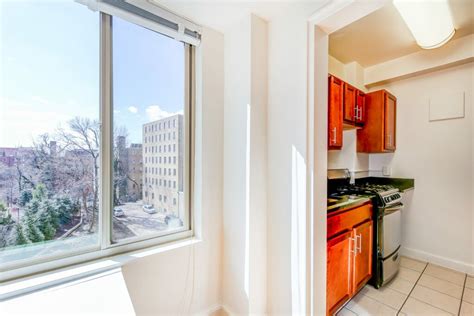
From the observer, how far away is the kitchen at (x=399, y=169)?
1.82m

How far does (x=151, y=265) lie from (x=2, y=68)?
1.39 m

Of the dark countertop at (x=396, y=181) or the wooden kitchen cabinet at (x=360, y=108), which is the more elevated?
the wooden kitchen cabinet at (x=360, y=108)

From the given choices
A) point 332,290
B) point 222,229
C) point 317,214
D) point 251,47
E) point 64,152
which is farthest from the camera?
point 222,229

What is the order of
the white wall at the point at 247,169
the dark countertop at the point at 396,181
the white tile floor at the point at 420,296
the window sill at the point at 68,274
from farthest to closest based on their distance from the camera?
the dark countertop at the point at 396,181
the white tile floor at the point at 420,296
the white wall at the point at 247,169
the window sill at the point at 68,274

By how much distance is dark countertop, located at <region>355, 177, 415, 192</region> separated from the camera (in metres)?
2.69

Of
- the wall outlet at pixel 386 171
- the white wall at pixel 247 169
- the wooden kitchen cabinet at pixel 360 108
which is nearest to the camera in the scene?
the white wall at pixel 247 169

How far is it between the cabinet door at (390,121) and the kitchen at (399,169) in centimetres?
2

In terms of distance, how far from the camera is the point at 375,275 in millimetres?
2037

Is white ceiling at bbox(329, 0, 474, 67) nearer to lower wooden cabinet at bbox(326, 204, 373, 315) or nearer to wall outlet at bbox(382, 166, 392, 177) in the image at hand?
wall outlet at bbox(382, 166, 392, 177)

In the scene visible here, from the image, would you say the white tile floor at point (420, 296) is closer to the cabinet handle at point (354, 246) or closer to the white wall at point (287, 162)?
the cabinet handle at point (354, 246)

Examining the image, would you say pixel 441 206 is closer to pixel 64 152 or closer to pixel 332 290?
pixel 332 290

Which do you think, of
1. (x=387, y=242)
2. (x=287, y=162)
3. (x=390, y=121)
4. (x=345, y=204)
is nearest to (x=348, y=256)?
(x=345, y=204)

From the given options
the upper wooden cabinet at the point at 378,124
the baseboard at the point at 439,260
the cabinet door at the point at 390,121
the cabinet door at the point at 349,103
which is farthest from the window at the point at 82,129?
the baseboard at the point at 439,260

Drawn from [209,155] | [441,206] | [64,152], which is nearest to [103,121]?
[64,152]
